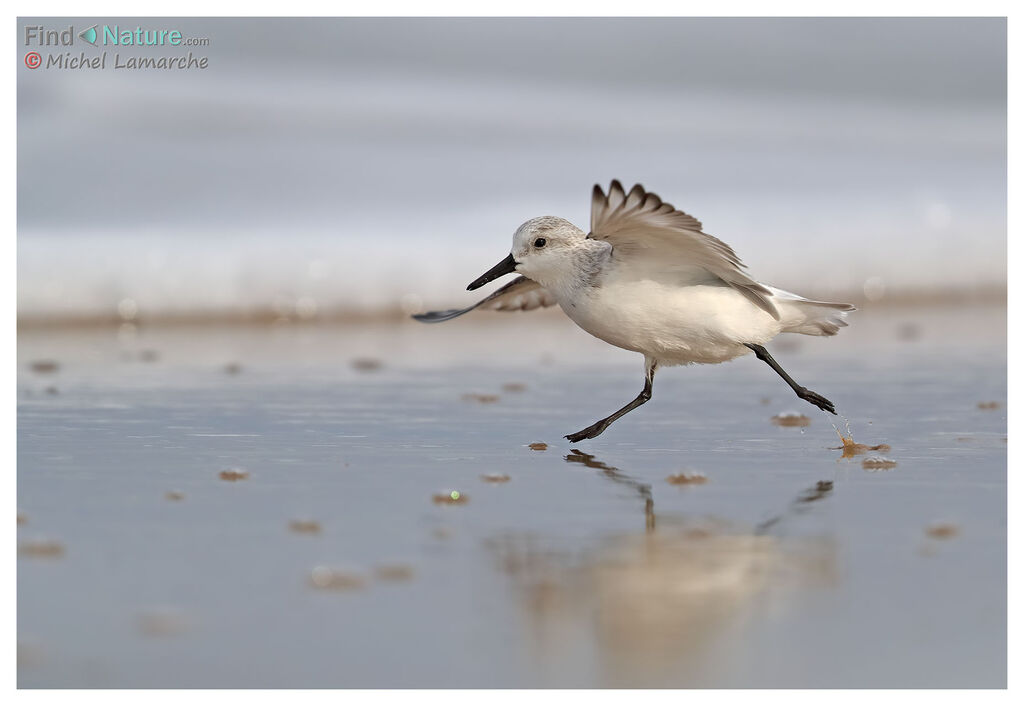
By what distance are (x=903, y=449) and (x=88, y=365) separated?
347 cm

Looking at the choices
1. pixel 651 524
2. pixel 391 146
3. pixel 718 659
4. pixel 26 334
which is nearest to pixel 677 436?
pixel 651 524

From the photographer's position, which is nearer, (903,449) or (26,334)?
(903,449)

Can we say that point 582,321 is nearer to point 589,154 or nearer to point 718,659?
point 718,659

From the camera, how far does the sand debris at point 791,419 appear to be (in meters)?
4.32

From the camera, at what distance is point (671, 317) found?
3947 mm

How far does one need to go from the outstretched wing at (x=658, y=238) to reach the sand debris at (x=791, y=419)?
49 cm

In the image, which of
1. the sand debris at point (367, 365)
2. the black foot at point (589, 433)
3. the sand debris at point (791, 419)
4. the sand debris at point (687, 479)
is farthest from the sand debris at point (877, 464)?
the sand debris at point (367, 365)

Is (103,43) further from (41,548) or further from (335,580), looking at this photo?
(335,580)

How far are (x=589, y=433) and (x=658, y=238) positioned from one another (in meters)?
0.70

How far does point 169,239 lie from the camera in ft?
23.8

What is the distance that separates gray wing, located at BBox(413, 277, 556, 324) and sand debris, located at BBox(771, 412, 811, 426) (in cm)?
89

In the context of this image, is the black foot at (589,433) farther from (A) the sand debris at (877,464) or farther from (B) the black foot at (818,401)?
(A) the sand debris at (877,464)

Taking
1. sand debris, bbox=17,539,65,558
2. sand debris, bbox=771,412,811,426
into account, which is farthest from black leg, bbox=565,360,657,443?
sand debris, bbox=17,539,65,558

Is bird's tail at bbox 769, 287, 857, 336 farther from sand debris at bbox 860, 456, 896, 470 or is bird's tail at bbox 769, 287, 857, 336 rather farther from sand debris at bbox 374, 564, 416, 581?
sand debris at bbox 374, 564, 416, 581
